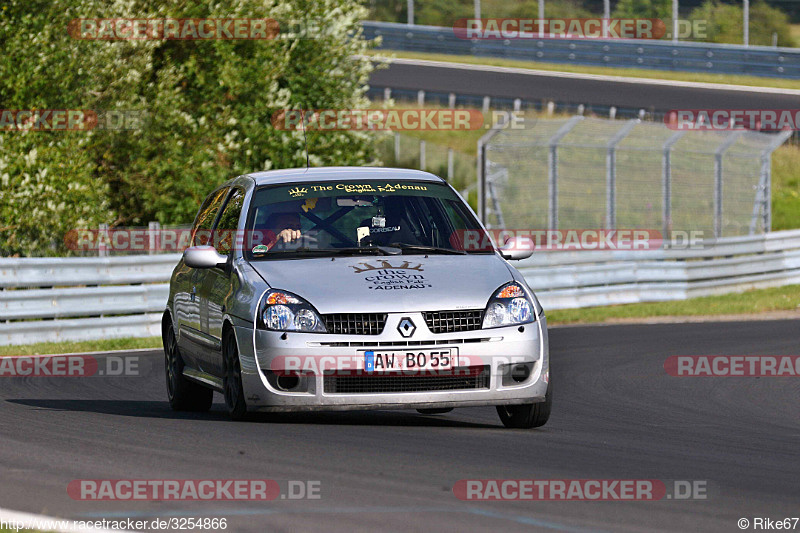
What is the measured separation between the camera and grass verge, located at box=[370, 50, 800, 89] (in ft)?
136

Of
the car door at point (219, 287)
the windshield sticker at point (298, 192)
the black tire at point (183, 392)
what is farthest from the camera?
the black tire at point (183, 392)

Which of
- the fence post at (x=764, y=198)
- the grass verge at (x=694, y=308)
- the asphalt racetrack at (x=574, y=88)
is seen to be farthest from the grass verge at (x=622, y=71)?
the grass verge at (x=694, y=308)

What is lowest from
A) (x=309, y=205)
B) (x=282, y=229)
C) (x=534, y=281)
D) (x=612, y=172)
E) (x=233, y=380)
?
(x=534, y=281)

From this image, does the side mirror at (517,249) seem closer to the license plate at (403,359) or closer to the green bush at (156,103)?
the license plate at (403,359)

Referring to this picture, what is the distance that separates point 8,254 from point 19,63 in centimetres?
296

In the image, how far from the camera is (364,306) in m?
8.06

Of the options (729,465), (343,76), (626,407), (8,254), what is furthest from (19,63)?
(729,465)

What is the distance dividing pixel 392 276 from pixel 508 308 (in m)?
0.70

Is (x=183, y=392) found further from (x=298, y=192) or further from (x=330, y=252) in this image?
(x=330, y=252)

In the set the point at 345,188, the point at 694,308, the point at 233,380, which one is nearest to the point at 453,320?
the point at 233,380

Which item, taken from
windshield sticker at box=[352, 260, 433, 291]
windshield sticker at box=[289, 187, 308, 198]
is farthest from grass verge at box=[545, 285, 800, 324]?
windshield sticker at box=[352, 260, 433, 291]

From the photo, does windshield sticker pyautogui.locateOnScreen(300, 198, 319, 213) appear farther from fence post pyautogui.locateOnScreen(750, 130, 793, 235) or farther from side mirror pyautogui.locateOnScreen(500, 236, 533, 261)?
fence post pyautogui.locateOnScreen(750, 130, 793, 235)

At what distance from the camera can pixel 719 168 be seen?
83.1ft

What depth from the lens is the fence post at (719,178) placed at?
25.0 m
